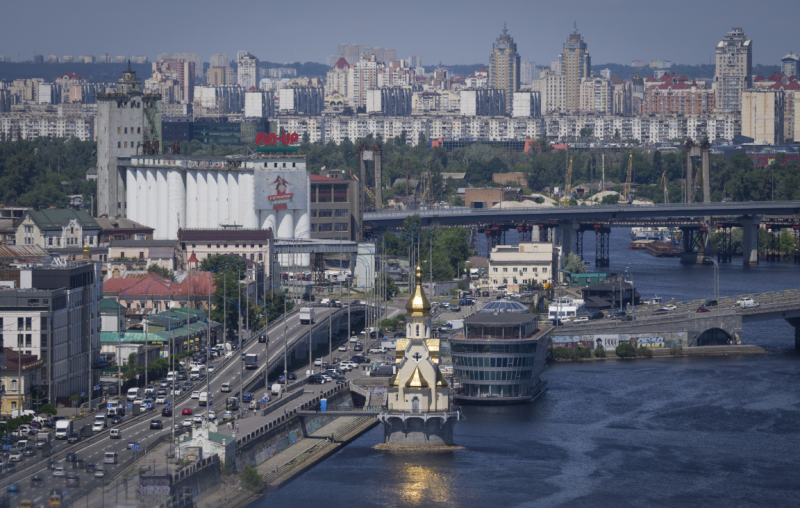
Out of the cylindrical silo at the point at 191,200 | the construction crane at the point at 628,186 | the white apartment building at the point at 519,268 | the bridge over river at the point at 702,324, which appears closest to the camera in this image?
the bridge over river at the point at 702,324

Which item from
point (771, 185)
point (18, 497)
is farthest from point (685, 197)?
point (18, 497)

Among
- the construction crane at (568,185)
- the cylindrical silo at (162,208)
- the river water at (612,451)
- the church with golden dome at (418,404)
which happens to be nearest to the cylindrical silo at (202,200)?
the cylindrical silo at (162,208)

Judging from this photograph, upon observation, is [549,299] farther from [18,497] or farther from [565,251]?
[18,497]

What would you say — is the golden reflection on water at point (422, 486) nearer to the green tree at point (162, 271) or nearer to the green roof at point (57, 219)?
the green tree at point (162, 271)

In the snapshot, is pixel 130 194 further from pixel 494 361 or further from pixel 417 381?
pixel 417 381

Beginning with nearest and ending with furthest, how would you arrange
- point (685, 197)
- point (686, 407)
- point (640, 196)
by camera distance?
point (686, 407) < point (685, 197) < point (640, 196)

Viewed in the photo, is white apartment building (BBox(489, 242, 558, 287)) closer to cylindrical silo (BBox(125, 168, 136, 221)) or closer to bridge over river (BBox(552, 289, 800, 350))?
bridge over river (BBox(552, 289, 800, 350))
